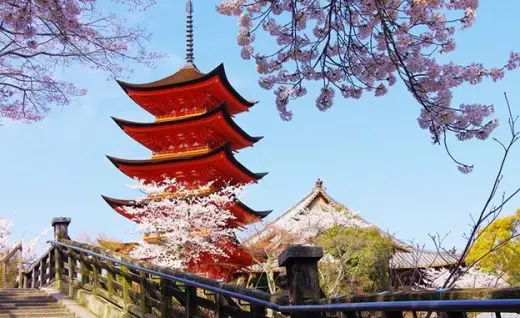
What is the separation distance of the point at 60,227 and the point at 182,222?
10.1 m

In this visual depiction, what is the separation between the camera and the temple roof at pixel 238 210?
23750mm

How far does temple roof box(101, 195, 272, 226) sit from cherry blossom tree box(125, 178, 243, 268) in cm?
31

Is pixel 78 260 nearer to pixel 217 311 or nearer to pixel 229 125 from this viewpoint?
pixel 217 311

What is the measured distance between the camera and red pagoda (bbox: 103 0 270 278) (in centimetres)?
2334

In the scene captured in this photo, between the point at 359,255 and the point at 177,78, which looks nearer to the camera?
the point at 359,255

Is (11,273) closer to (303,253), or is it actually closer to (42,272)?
(42,272)

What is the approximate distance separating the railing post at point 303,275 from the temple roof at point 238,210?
1948cm

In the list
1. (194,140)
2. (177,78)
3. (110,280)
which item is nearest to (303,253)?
(110,280)

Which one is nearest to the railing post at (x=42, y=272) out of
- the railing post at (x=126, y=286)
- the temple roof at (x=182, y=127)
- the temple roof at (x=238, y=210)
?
the railing post at (x=126, y=286)

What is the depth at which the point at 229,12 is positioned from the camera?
15.1 ft

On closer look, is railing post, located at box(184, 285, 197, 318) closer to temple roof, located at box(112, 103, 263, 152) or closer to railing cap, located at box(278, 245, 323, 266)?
railing cap, located at box(278, 245, 323, 266)

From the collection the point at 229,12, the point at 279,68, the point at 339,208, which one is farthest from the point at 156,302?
the point at 339,208

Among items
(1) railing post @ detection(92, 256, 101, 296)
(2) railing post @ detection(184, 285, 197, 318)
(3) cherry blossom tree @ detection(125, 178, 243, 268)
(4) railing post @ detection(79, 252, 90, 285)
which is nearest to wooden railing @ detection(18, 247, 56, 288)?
(4) railing post @ detection(79, 252, 90, 285)

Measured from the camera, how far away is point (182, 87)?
2519cm
